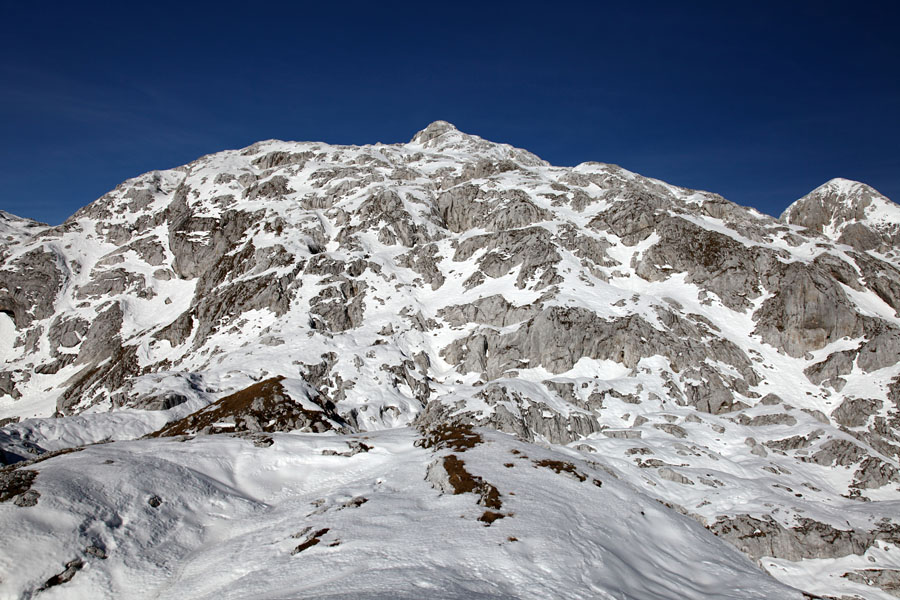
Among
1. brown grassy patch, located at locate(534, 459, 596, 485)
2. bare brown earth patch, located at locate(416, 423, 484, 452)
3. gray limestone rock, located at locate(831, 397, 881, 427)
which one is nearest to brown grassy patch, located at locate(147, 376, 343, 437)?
bare brown earth patch, located at locate(416, 423, 484, 452)

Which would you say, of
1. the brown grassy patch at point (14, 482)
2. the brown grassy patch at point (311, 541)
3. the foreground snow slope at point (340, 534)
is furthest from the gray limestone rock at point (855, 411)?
the brown grassy patch at point (14, 482)

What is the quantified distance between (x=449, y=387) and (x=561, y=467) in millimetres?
56812

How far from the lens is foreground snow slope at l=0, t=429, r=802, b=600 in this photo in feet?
75.6

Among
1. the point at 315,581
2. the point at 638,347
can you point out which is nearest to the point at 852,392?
the point at 638,347

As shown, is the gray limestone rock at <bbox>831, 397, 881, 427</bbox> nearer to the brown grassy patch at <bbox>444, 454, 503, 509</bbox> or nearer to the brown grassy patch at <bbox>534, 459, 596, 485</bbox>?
the brown grassy patch at <bbox>534, 459, 596, 485</bbox>

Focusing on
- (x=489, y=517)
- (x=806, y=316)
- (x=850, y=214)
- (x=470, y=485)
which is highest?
(x=850, y=214)

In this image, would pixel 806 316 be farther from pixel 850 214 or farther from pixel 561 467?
pixel 850 214

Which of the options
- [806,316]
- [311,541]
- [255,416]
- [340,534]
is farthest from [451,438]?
[806,316]

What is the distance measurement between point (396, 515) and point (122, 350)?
116905 millimetres

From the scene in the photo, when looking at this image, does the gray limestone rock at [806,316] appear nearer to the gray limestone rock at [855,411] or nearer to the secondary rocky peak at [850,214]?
the gray limestone rock at [855,411]

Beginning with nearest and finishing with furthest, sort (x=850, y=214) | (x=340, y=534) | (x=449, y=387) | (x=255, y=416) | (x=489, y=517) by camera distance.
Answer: (x=340, y=534) → (x=489, y=517) → (x=255, y=416) → (x=449, y=387) → (x=850, y=214)

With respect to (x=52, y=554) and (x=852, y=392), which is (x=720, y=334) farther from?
(x=52, y=554)

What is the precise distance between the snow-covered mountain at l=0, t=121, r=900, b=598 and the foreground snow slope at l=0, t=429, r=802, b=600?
217 millimetres

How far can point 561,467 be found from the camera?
1594 inches
